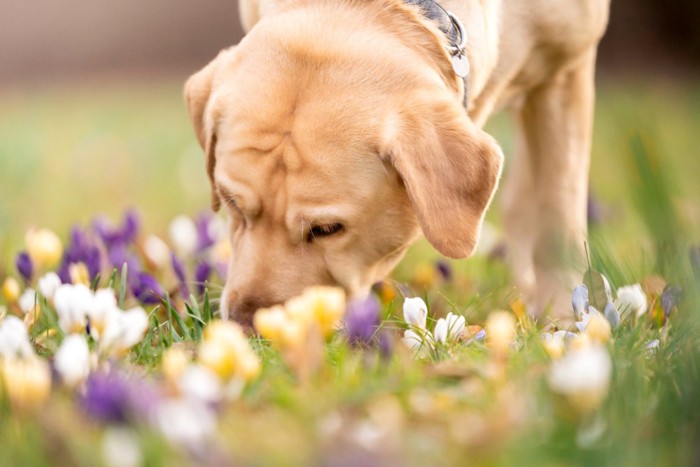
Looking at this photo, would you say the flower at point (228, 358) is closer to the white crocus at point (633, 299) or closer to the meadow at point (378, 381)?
the meadow at point (378, 381)

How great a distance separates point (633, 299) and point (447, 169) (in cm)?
63

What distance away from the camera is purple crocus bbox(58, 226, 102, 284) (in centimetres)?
310

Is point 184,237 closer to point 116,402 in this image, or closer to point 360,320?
point 360,320

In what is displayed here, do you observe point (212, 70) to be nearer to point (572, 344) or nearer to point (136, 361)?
point (136, 361)

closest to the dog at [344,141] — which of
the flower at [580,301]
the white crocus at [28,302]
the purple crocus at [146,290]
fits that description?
the flower at [580,301]

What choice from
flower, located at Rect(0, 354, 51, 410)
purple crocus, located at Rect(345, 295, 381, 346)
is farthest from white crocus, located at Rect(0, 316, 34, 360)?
purple crocus, located at Rect(345, 295, 381, 346)

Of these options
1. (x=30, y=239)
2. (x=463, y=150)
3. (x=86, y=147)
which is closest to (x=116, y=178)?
(x=86, y=147)

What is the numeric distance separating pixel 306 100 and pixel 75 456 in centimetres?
145

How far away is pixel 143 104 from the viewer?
9.39 m

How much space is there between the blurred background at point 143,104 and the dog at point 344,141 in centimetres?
52

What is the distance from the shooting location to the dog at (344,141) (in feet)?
8.98

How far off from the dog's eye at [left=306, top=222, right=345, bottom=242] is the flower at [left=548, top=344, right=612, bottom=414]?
127cm

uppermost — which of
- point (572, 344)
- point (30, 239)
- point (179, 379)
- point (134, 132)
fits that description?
point (179, 379)

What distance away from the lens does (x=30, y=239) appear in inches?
127
